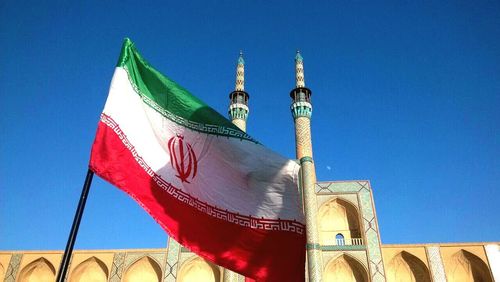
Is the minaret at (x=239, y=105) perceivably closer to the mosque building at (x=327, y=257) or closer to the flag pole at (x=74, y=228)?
the mosque building at (x=327, y=257)

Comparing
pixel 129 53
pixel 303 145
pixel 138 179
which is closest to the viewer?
pixel 138 179

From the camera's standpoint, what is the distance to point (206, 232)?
4.16 metres

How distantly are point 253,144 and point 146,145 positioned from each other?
127 centimetres

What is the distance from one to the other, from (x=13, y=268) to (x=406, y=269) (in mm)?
21461

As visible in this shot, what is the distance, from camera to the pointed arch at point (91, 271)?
67.7 feet

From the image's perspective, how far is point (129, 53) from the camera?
14.2 feet

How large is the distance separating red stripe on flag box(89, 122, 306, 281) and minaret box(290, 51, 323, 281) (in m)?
14.5

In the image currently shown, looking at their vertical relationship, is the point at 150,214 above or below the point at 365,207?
below

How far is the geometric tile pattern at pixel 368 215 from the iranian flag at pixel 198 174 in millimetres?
15535

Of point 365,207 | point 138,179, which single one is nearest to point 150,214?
point 138,179

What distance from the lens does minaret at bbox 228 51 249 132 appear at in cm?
2347

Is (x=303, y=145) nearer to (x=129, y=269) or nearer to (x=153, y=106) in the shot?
(x=129, y=269)

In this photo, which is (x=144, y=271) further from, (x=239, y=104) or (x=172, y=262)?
(x=239, y=104)

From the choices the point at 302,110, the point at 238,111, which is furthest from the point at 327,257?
the point at 238,111
